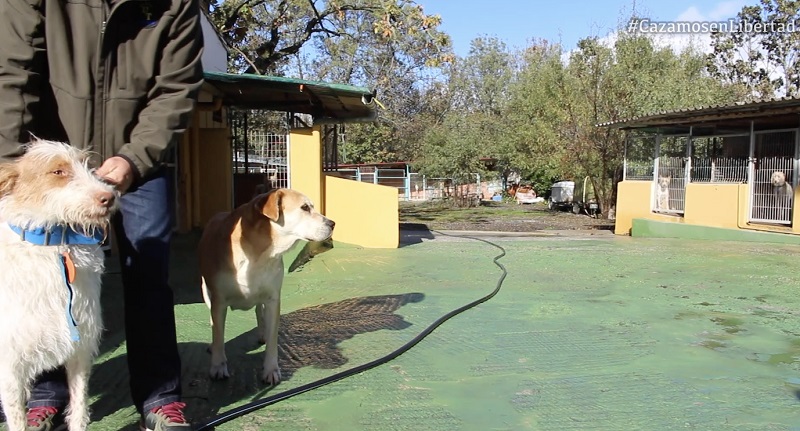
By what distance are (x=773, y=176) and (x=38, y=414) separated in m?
15.7

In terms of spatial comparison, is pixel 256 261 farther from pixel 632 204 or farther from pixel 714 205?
pixel 632 204

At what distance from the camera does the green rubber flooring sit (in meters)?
3.25

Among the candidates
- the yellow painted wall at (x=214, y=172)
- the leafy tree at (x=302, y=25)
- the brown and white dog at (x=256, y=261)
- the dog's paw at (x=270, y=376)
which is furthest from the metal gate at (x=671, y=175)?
the dog's paw at (x=270, y=376)

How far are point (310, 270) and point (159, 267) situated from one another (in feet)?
17.6

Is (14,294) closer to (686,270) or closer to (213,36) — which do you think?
(686,270)

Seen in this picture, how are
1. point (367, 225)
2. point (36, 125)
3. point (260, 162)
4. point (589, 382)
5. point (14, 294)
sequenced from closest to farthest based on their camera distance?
point (14, 294), point (36, 125), point (589, 382), point (367, 225), point (260, 162)

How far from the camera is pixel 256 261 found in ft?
12.3

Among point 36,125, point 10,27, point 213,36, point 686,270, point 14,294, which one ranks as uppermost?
point 213,36

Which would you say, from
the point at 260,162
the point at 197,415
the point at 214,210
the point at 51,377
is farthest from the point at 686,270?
the point at 260,162

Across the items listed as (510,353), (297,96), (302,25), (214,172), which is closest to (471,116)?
(302,25)

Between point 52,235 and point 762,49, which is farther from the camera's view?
point 762,49

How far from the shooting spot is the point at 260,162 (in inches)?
708

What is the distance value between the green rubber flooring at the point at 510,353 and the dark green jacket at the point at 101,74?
1.36 meters

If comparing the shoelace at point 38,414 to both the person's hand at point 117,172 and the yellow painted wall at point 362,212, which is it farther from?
the yellow painted wall at point 362,212
